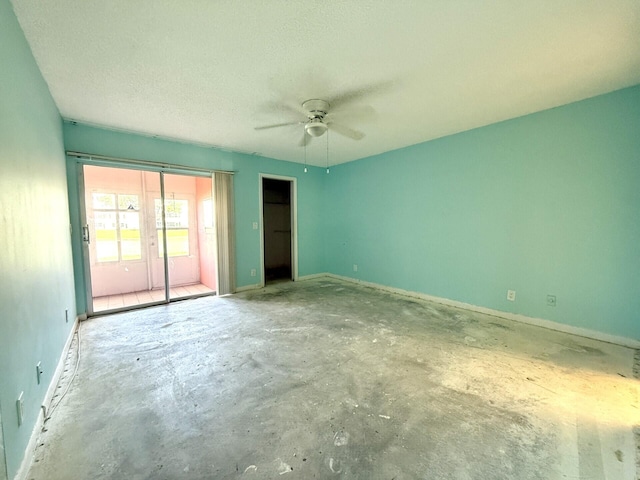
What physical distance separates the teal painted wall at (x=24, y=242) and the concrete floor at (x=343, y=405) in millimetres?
331

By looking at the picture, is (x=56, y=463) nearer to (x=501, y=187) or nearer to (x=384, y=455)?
(x=384, y=455)

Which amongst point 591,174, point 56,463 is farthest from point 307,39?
point 591,174

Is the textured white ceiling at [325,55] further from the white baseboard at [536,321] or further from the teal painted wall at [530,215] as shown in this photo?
the white baseboard at [536,321]

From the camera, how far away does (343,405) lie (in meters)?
1.77

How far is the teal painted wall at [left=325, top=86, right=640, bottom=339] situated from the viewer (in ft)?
8.45

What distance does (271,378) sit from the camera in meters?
2.09

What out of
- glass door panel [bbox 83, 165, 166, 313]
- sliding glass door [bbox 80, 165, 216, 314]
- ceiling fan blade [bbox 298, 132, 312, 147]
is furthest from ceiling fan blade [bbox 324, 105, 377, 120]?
glass door panel [bbox 83, 165, 166, 313]

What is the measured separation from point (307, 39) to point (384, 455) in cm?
265

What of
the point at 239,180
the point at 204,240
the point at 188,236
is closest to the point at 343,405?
the point at 239,180

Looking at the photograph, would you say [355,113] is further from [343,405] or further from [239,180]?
[343,405]

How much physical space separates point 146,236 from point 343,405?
16.1 feet

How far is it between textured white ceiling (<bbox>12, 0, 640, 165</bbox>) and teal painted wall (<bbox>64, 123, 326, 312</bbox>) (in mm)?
406

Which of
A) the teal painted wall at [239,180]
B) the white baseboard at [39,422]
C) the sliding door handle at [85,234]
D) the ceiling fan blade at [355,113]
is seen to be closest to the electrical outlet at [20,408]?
the white baseboard at [39,422]

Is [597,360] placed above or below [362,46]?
below
